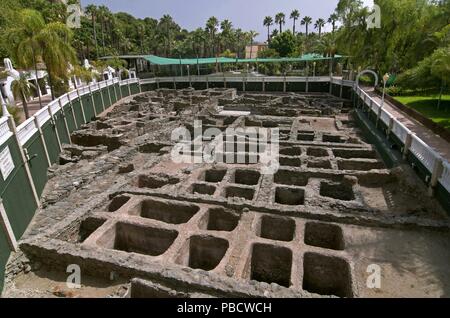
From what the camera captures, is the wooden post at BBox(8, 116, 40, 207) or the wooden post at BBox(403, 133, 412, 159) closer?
the wooden post at BBox(8, 116, 40, 207)

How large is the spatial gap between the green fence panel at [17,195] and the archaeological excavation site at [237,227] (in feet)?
1.58

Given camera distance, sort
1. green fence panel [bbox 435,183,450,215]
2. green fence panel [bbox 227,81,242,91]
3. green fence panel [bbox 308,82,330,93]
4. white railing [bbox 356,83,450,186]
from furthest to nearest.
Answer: green fence panel [bbox 227,81,242,91], green fence panel [bbox 308,82,330,93], white railing [bbox 356,83,450,186], green fence panel [bbox 435,183,450,215]

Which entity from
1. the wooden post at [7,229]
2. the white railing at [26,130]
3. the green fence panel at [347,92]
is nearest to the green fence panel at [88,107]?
the white railing at [26,130]

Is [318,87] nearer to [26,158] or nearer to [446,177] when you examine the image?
[446,177]

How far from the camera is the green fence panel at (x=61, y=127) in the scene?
17.6 metres

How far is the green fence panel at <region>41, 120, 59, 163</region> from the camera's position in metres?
15.0

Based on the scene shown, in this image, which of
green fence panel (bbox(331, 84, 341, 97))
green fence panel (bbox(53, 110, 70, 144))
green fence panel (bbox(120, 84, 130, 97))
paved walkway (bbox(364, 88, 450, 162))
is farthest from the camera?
green fence panel (bbox(120, 84, 130, 97))

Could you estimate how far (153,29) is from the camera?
73812mm

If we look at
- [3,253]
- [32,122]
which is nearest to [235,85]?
[32,122]

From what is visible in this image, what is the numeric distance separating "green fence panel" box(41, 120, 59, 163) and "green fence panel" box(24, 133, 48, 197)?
99cm

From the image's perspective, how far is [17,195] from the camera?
9.41 metres

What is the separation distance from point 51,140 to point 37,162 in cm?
363

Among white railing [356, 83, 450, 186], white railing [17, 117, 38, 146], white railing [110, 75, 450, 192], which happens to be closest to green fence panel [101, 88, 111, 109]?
white railing [110, 75, 450, 192]

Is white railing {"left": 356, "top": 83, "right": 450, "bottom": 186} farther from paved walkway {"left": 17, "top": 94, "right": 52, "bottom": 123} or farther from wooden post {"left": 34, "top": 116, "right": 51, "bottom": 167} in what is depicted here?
paved walkway {"left": 17, "top": 94, "right": 52, "bottom": 123}
